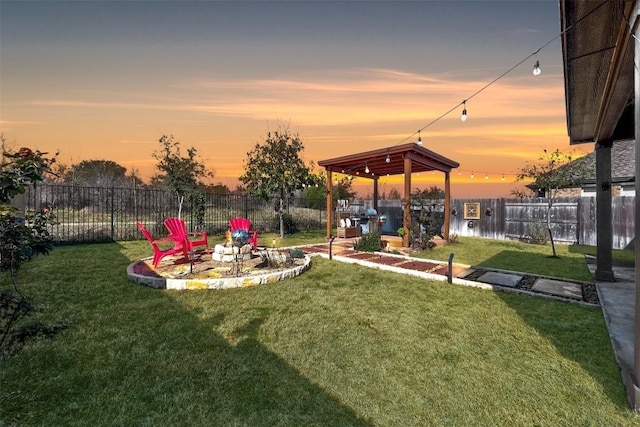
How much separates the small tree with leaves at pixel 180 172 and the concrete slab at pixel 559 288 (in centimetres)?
1353

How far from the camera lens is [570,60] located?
4.21 m

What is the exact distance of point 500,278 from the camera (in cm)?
653

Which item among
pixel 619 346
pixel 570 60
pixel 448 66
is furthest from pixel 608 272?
pixel 448 66

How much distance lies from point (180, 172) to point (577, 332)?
14843 mm

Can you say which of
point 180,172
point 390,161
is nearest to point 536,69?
point 390,161

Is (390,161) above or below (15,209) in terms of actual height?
above

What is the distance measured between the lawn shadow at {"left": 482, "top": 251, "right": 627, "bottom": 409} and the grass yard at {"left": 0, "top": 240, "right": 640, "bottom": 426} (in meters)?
0.02

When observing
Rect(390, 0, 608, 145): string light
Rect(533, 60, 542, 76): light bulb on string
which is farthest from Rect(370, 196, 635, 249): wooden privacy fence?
Rect(533, 60, 542, 76): light bulb on string

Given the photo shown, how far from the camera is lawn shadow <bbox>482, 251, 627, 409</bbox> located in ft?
9.52

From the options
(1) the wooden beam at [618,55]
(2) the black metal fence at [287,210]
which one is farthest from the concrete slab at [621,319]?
(2) the black metal fence at [287,210]

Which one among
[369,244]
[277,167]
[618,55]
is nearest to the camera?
[618,55]

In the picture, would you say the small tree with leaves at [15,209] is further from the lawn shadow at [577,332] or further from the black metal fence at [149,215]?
the black metal fence at [149,215]

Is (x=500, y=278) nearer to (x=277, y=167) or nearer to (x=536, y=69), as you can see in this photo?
(x=536, y=69)

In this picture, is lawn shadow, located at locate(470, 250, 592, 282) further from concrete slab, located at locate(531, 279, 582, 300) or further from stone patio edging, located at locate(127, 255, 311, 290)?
stone patio edging, located at locate(127, 255, 311, 290)
